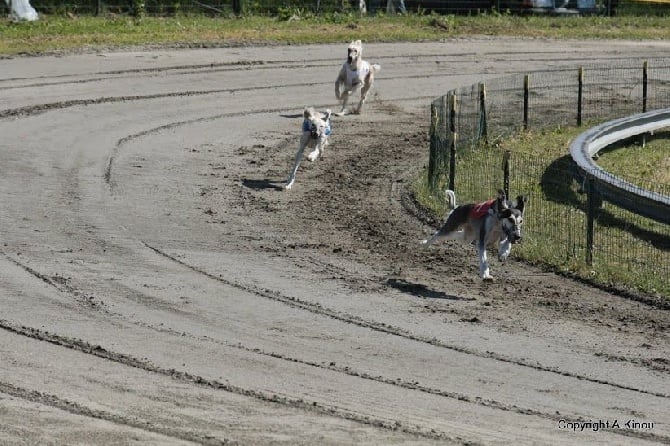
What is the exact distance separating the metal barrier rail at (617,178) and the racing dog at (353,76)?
535cm

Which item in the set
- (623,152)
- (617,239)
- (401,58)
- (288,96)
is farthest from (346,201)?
(401,58)

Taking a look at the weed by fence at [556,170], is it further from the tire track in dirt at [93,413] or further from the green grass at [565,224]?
the tire track in dirt at [93,413]

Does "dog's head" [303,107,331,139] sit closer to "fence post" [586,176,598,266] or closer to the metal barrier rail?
the metal barrier rail

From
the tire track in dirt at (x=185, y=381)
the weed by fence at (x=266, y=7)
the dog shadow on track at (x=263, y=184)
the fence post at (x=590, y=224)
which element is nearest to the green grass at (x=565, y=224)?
the fence post at (x=590, y=224)

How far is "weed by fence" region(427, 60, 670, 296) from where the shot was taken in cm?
1652

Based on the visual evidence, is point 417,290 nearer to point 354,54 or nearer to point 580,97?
point 354,54

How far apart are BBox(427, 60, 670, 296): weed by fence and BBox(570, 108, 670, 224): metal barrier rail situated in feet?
0.77

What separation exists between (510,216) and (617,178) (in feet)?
12.5

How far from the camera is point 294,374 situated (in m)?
12.0

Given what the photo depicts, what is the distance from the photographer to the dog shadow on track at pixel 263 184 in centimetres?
2094

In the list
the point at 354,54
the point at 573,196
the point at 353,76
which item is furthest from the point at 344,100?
the point at 573,196

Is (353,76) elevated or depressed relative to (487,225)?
elevated

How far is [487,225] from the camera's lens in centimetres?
1505

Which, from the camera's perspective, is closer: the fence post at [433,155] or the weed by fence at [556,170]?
the weed by fence at [556,170]
